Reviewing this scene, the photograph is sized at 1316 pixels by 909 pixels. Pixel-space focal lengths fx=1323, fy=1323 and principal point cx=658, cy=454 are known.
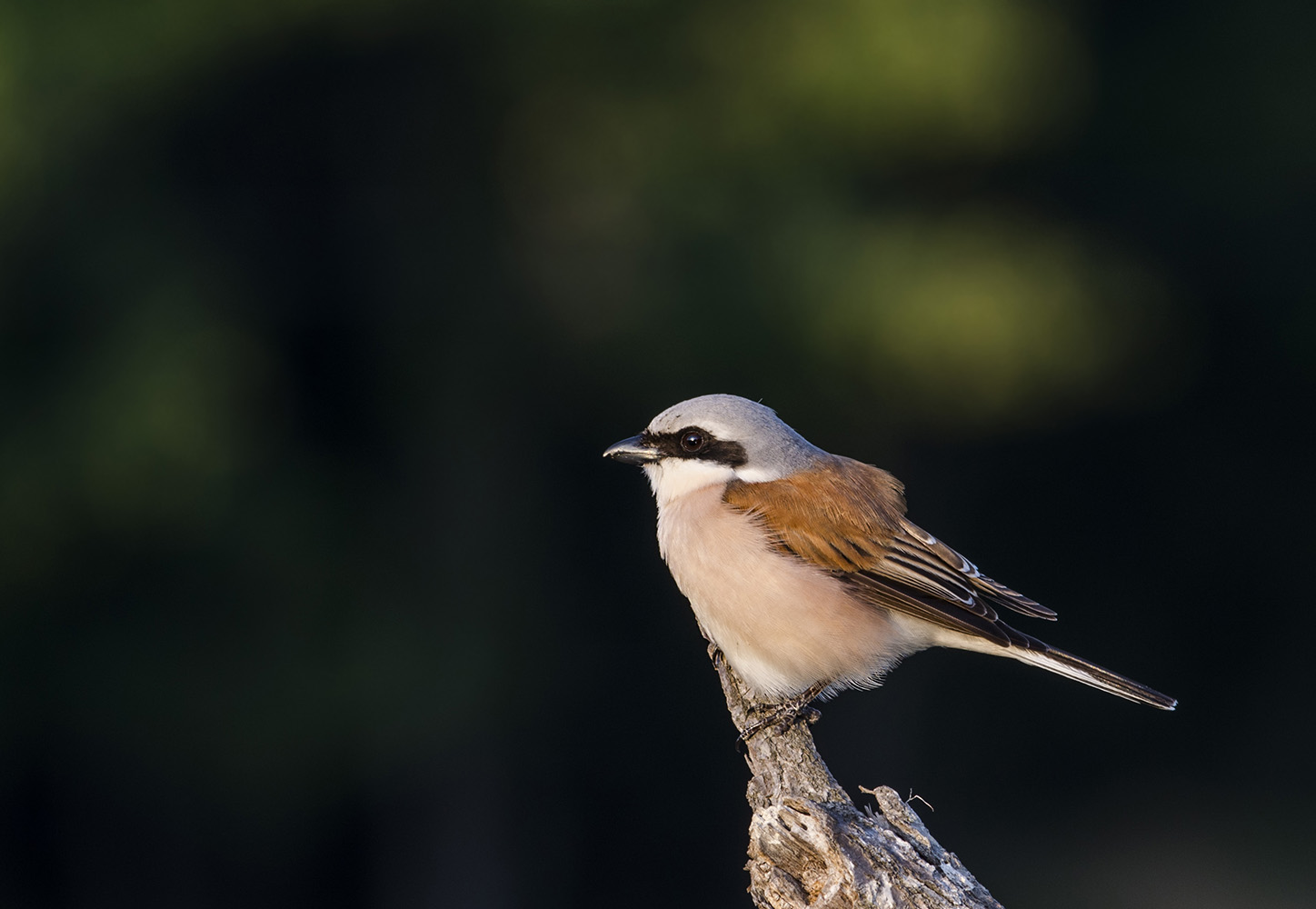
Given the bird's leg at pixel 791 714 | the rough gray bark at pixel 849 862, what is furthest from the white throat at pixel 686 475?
the rough gray bark at pixel 849 862

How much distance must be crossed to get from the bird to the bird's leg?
0.01 metres

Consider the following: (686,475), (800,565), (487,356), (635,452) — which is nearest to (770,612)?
(800,565)

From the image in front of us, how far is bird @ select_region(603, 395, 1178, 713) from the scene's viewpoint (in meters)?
4.45

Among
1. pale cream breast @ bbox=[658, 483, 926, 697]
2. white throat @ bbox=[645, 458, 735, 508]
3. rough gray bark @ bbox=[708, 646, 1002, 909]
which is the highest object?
white throat @ bbox=[645, 458, 735, 508]

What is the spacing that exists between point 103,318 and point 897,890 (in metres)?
6.61

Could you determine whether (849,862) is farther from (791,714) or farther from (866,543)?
(866,543)

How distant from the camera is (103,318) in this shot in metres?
8.15

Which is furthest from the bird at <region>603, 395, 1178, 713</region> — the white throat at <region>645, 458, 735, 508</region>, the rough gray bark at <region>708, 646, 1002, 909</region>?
the rough gray bark at <region>708, 646, 1002, 909</region>

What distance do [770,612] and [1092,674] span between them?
3.45 ft

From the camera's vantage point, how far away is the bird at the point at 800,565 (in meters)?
4.45

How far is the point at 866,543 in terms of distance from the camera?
15.6 ft

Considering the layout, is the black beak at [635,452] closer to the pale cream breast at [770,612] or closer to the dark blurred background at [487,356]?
the pale cream breast at [770,612]

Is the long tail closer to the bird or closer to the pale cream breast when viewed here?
the bird

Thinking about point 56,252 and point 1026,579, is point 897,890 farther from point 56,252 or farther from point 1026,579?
point 1026,579
